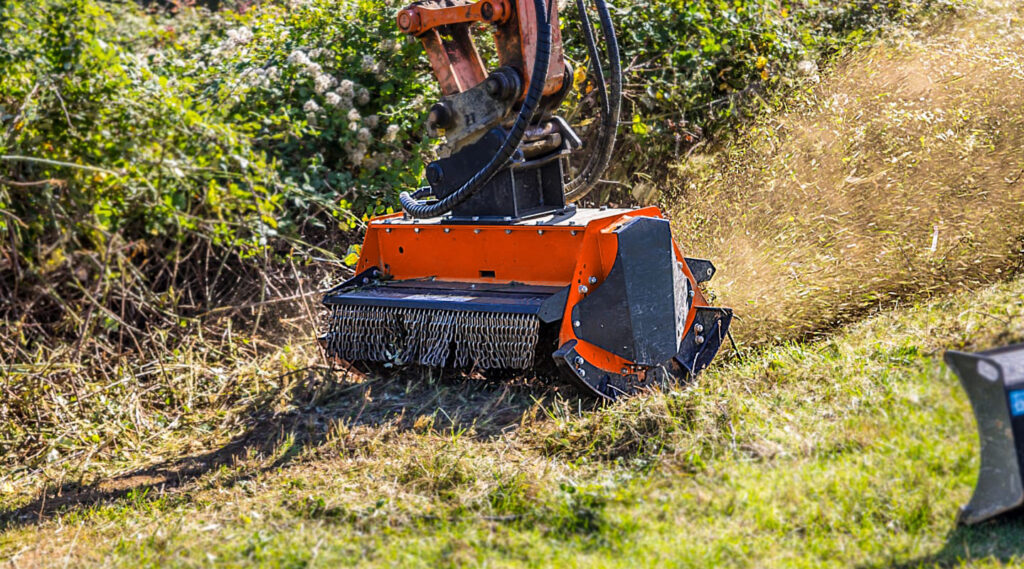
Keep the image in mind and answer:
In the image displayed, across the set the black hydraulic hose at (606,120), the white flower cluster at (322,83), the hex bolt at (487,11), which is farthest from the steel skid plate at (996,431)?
the white flower cluster at (322,83)

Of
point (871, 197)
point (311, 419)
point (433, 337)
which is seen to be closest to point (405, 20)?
point (433, 337)

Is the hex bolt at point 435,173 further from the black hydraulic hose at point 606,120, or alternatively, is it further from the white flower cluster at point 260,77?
the white flower cluster at point 260,77

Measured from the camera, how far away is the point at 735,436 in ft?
12.9

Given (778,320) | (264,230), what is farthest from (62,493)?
(778,320)

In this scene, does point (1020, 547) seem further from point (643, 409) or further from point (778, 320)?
point (778, 320)

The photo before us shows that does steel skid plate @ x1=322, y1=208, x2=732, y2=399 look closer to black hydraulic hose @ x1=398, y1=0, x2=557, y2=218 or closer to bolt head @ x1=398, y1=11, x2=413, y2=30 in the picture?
Answer: black hydraulic hose @ x1=398, y1=0, x2=557, y2=218

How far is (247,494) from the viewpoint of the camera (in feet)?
13.3

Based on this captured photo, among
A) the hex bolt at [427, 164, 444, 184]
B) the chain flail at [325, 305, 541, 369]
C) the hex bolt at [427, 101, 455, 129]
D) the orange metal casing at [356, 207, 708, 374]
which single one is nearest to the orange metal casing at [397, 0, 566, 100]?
the hex bolt at [427, 101, 455, 129]

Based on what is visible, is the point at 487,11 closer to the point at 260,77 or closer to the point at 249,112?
the point at 249,112

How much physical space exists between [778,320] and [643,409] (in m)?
1.82

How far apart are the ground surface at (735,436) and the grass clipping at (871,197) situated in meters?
0.02

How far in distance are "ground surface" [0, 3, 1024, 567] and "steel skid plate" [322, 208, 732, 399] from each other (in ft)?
0.76

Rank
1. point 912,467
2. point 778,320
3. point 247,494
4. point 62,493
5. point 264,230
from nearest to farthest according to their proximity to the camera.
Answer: point 912,467, point 247,494, point 62,493, point 264,230, point 778,320

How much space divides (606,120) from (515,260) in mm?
1103
